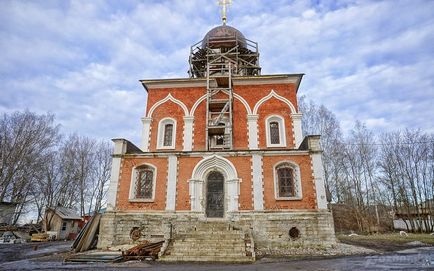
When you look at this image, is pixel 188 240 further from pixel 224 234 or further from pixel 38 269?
pixel 38 269

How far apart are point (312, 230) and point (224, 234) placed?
4.41 m

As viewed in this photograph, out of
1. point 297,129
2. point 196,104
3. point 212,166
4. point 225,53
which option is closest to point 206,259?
point 212,166

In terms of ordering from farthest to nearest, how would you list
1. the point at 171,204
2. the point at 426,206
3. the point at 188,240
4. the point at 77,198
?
the point at 77,198, the point at 426,206, the point at 171,204, the point at 188,240

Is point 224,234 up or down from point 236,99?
down

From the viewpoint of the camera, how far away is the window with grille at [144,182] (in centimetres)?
1515

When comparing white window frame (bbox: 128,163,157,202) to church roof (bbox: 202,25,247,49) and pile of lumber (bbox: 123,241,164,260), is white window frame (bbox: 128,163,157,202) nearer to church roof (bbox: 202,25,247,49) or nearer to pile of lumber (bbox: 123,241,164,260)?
pile of lumber (bbox: 123,241,164,260)

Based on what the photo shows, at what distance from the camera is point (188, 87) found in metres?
19.9

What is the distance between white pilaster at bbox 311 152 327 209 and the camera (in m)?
13.8

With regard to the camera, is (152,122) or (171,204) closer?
(171,204)

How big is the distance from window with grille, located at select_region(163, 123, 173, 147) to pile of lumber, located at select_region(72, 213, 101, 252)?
6.30 meters

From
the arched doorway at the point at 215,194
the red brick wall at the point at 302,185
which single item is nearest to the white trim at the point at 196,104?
the arched doorway at the point at 215,194

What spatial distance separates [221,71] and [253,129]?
5727 mm

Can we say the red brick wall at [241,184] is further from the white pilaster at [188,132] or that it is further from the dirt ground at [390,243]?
the dirt ground at [390,243]

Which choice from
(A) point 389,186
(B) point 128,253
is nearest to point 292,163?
(B) point 128,253
